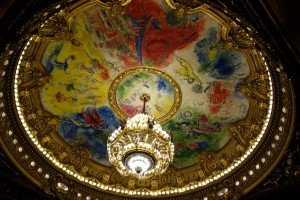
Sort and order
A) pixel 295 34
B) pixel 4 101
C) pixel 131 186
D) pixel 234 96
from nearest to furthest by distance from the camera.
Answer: pixel 295 34, pixel 4 101, pixel 234 96, pixel 131 186

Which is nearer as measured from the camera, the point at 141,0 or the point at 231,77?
the point at 141,0

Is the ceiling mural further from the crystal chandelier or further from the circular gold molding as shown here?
the crystal chandelier

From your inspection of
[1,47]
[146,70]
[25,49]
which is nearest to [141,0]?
[146,70]

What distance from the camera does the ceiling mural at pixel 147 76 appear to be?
34.5 ft

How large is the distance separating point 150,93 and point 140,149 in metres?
2.35

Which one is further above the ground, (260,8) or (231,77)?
(231,77)

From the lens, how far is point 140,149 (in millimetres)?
9750

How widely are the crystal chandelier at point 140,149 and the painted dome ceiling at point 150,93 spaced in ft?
5.05

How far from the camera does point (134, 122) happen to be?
34.0 feet

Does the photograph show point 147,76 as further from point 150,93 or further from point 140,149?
point 140,149

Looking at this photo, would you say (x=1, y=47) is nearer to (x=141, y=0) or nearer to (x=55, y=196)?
(x=141, y=0)

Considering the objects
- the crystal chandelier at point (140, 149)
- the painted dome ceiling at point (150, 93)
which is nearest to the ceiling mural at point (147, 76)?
the painted dome ceiling at point (150, 93)

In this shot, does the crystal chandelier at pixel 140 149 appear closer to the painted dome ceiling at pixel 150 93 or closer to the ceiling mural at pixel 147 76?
the ceiling mural at pixel 147 76

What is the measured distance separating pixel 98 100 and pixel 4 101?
2.23 metres
